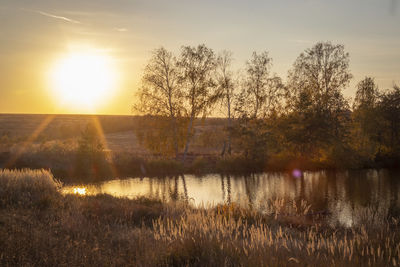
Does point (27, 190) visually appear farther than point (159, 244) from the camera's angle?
Yes

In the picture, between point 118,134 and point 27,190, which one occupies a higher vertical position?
point 118,134

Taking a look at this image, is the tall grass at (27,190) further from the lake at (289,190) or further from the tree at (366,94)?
the tree at (366,94)

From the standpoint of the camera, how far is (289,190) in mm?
23219

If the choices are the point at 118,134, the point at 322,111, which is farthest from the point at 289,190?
the point at 118,134

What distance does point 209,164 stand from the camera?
34.0 m

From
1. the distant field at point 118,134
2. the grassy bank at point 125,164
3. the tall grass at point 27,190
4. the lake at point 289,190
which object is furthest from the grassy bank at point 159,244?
the distant field at point 118,134

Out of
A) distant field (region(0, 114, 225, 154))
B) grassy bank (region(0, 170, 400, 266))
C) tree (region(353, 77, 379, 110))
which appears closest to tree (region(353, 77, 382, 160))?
tree (region(353, 77, 379, 110))

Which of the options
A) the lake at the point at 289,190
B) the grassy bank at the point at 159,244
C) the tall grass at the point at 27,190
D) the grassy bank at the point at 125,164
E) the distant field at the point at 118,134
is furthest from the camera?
the distant field at the point at 118,134

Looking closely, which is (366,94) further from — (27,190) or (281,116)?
(27,190)

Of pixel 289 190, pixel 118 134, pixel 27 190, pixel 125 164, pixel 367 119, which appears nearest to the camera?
pixel 27 190

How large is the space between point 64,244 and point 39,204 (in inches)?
227

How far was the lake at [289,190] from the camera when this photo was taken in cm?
1752

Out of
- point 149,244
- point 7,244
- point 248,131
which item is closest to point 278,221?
point 149,244

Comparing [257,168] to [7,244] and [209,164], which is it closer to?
[209,164]
